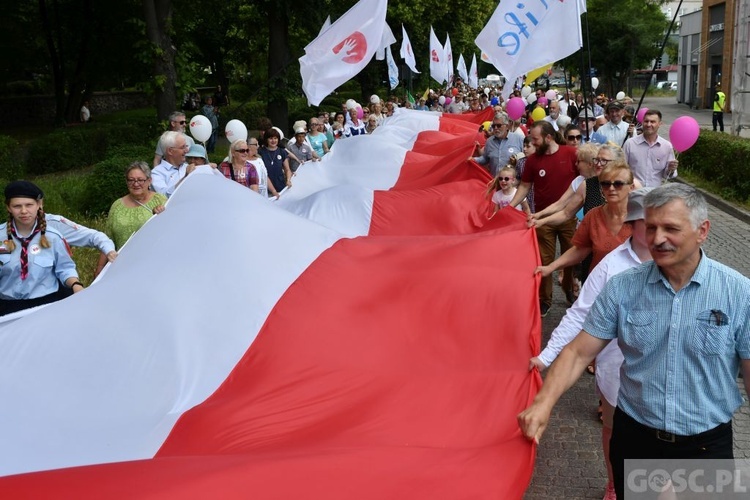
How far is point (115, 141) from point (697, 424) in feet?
73.0

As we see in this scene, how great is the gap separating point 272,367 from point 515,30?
738 cm

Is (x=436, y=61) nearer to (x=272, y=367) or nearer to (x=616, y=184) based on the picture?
(x=616, y=184)

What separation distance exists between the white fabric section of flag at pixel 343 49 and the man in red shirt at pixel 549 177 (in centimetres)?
A: 378

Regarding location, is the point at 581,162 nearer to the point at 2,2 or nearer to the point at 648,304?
the point at 648,304

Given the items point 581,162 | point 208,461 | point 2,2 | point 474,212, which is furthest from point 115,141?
point 208,461

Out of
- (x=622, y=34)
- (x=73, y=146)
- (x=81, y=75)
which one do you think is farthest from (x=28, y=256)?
(x=622, y=34)

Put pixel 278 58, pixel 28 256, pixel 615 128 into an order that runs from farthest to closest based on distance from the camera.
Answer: pixel 278 58 < pixel 615 128 < pixel 28 256

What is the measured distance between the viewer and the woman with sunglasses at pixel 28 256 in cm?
523

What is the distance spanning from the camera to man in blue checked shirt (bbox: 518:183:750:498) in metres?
2.95

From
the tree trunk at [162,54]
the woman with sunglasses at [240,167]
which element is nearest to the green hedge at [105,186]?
the tree trunk at [162,54]

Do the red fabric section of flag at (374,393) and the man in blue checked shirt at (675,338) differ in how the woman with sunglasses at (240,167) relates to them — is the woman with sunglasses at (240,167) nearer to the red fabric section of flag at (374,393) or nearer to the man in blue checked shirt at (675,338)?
the red fabric section of flag at (374,393)

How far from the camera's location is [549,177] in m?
8.27

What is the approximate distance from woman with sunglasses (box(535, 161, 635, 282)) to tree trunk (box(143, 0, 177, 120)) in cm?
1176

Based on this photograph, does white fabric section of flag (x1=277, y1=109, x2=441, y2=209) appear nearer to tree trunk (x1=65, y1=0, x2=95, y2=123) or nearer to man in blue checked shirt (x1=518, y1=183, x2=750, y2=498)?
man in blue checked shirt (x1=518, y1=183, x2=750, y2=498)
